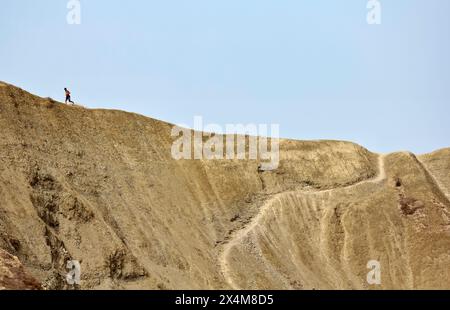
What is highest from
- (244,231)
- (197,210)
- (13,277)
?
(197,210)

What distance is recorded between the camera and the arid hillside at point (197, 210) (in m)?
42.6

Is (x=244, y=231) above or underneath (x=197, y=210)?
underneath

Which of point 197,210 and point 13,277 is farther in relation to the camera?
point 197,210

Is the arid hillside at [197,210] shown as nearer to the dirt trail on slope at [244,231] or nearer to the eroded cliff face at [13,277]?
the dirt trail on slope at [244,231]

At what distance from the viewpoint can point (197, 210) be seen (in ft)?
174

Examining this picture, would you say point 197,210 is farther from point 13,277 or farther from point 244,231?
point 13,277

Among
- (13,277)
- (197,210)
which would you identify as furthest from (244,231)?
(13,277)

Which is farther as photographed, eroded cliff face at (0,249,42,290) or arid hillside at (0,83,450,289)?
arid hillside at (0,83,450,289)

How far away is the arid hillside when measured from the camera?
42.6 metres

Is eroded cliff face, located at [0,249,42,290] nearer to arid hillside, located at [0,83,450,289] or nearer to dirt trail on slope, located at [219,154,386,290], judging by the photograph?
arid hillside, located at [0,83,450,289]

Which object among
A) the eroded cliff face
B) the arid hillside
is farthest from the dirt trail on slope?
the eroded cliff face

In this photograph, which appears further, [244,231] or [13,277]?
[244,231]

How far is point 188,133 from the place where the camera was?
5756 cm
